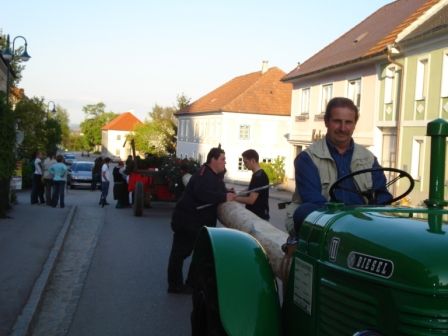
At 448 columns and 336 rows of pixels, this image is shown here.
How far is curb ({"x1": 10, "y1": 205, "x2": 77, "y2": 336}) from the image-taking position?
6371 millimetres

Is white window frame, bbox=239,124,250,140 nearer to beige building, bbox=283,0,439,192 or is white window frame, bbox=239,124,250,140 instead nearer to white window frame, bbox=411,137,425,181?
beige building, bbox=283,0,439,192

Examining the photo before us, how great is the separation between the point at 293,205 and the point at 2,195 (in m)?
13.0

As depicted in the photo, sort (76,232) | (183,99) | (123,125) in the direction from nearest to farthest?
(76,232)
(183,99)
(123,125)

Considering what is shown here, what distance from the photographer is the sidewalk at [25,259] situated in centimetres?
691

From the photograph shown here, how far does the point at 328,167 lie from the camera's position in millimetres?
4215

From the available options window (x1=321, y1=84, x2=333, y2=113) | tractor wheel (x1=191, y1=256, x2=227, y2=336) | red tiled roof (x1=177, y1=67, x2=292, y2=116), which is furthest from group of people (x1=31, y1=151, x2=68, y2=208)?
red tiled roof (x1=177, y1=67, x2=292, y2=116)

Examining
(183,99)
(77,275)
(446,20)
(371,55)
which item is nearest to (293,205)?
(77,275)

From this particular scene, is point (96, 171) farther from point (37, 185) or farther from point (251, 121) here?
point (251, 121)

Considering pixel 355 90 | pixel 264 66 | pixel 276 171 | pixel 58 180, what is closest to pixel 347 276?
pixel 58 180

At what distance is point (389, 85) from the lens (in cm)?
2861

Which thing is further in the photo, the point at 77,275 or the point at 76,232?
the point at 76,232

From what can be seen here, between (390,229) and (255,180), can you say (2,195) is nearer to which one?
(255,180)

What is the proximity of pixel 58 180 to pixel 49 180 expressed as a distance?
0.85 meters

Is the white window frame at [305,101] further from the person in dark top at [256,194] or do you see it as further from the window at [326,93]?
the person in dark top at [256,194]
